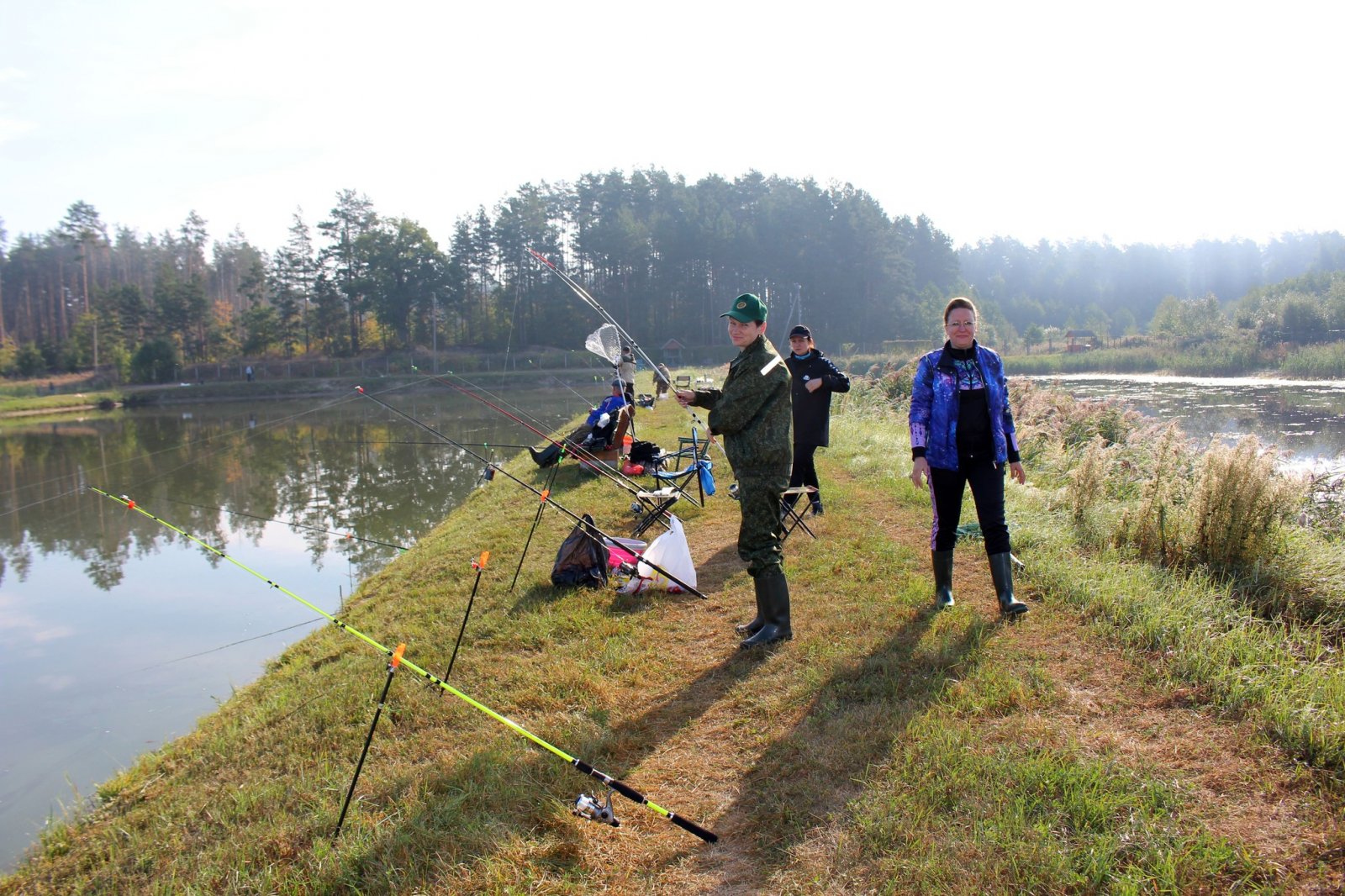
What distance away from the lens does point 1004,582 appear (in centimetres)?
458

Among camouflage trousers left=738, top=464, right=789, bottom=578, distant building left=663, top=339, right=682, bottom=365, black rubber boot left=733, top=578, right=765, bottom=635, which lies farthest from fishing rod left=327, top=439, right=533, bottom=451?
distant building left=663, top=339, right=682, bottom=365

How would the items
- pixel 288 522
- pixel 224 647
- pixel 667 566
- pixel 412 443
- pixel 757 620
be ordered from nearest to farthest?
pixel 757 620 < pixel 667 566 < pixel 224 647 < pixel 412 443 < pixel 288 522

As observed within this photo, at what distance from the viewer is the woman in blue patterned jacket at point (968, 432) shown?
14.7ft

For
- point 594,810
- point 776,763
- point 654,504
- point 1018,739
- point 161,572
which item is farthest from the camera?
point 161,572

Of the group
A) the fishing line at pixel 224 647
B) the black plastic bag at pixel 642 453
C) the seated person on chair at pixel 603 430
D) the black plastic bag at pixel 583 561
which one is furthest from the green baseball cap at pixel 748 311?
the seated person on chair at pixel 603 430

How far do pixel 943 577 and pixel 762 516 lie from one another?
1.41 m

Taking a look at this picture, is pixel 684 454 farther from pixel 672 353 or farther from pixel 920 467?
pixel 672 353

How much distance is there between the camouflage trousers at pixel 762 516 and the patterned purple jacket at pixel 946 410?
967mm

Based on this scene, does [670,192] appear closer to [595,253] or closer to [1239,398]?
[595,253]

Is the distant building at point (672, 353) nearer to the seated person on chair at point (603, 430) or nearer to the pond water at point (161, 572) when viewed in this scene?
the pond water at point (161, 572)

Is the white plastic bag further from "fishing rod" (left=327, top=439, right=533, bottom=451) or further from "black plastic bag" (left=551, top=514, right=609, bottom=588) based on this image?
"fishing rod" (left=327, top=439, right=533, bottom=451)

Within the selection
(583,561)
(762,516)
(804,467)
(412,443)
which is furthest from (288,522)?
(762,516)

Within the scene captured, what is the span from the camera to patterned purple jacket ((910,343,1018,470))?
4500mm

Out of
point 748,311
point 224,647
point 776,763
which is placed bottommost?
point 224,647
